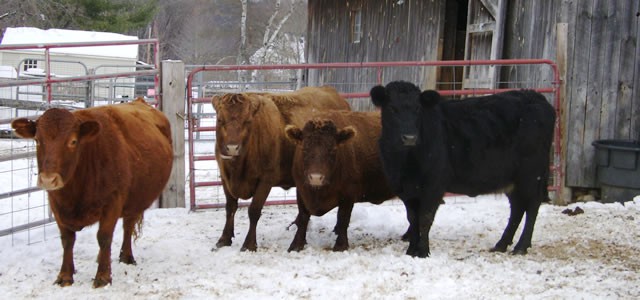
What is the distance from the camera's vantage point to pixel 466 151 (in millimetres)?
7344

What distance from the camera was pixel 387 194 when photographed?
7.72 metres

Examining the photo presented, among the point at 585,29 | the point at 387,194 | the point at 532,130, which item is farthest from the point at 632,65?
the point at 387,194

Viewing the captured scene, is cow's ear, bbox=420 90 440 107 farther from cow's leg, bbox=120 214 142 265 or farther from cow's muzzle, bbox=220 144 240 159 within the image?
cow's leg, bbox=120 214 142 265

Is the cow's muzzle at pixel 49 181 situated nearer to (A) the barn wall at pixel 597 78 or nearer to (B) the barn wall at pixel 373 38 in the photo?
(A) the barn wall at pixel 597 78

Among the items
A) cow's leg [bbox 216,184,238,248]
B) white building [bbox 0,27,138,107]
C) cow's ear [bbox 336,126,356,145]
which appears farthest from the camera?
white building [bbox 0,27,138,107]

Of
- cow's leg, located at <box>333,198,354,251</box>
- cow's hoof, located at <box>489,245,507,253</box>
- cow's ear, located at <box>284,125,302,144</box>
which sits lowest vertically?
cow's hoof, located at <box>489,245,507,253</box>

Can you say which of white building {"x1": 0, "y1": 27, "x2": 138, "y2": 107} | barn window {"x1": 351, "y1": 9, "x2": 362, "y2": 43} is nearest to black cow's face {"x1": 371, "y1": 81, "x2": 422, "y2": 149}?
barn window {"x1": 351, "y1": 9, "x2": 362, "y2": 43}

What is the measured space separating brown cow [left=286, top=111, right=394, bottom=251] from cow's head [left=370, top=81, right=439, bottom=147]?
→ 372mm

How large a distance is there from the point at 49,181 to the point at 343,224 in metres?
2.99

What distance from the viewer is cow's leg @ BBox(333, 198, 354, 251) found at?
7207 millimetres

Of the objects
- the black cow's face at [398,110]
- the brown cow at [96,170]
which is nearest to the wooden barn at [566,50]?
the black cow's face at [398,110]

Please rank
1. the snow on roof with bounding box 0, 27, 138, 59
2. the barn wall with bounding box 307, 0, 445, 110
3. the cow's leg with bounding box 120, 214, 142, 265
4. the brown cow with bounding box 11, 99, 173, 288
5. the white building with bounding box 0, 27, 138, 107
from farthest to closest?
the snow on roof with bounding box 0, 27, 138, 59, the white building with bounding box 0, 27, 138, 107, the barn wall with bounding box 307, 0, 445, 110, the cow's leg with bounding box 120, 214, 142, 265, the brown cow with bounding box 11, 99, 173, 288

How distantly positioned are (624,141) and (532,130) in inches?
127

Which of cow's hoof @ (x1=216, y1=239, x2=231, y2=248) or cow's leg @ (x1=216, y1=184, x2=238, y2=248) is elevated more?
cow's leg @ (x1=216, y1=184, x2=238, y2=248)
